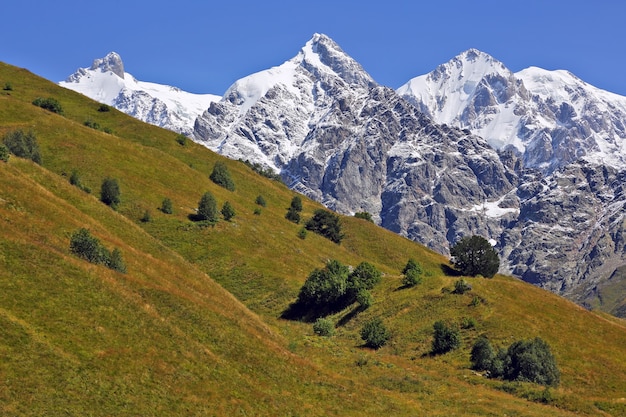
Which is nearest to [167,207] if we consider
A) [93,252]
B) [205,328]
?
[93,252]

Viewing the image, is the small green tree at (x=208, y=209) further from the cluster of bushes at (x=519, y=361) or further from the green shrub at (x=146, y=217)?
the cluster of bushes at (x=519, y=361)

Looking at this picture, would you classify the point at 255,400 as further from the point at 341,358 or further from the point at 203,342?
the point at 341,358

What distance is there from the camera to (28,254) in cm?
4272

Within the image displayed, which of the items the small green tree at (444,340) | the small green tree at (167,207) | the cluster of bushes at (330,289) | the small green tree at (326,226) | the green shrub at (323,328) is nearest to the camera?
the small green tree at (444,340)

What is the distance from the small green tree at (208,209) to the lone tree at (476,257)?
39229mm

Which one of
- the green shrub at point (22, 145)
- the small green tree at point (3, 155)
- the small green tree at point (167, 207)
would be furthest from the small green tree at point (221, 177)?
the small green tree at point (3, 155)

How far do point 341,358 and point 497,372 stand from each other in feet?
44.0

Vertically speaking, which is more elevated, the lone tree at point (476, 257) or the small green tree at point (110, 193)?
the lone tree at point (476, 257)

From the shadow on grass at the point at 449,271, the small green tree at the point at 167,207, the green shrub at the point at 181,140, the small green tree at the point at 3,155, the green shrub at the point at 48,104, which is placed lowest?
the small green tree at the point at 3,155

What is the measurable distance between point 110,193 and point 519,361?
5604 cm

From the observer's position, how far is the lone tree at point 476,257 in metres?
99.4

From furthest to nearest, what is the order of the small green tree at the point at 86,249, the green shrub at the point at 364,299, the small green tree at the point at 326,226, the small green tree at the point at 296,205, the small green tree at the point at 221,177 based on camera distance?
the small green tree at the point at 296,205 < the small green tree at the point at 221,177 < the small green tree at the point at 326,226 < the green shrub at the point at 364,299 < the small green tree at the point at 86,249

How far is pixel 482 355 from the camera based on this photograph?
56.5 m

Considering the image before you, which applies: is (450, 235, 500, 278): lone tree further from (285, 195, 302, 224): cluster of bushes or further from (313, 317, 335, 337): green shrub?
(313, 317, 335, 337): green shrub
